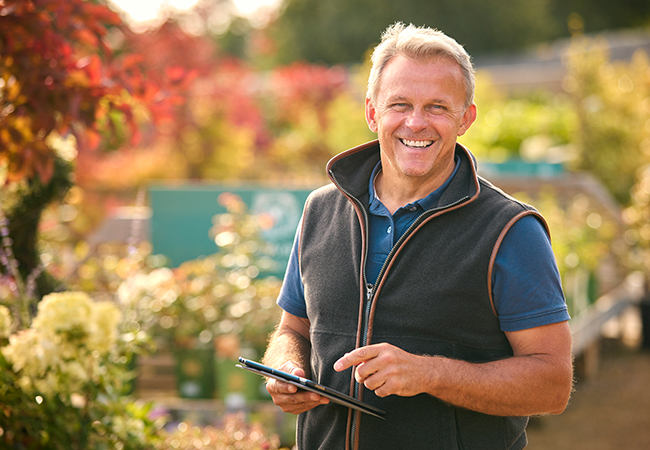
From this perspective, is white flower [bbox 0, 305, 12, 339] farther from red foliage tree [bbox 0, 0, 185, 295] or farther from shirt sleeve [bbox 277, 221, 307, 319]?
shirt sleeve [bbox 277, 221, 307, 319]

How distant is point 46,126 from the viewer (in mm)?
2465

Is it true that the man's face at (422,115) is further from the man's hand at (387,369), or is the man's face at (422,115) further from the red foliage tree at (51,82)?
the red foliage tree at (51,82)

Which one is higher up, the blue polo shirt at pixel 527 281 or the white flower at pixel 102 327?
the blue polo shirt at pixel 527 281

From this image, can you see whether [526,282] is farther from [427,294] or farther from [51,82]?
[51,82]

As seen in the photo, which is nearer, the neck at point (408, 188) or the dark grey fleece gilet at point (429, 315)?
the dark grey fleece gilet at point (429, 315)

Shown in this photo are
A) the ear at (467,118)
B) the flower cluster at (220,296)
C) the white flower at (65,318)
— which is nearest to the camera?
the ear at (467,118)

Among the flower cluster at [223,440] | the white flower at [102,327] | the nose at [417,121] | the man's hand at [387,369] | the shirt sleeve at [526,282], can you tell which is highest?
the nose at [417,121]

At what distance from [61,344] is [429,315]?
132 centimetres

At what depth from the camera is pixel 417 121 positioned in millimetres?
1683

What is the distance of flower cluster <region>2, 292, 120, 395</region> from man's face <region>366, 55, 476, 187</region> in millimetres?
1194

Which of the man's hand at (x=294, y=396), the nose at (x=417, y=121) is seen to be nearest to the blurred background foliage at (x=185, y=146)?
the man's hand at (x=294, y=396)

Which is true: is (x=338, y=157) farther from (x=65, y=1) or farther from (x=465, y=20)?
(x=465, y=20)

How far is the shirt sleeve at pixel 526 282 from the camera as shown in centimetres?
152

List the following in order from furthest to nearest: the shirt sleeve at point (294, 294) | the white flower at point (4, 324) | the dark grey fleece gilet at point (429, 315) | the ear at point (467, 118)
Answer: the white flower at point (4, 324), the shirt sleeve at point (294, 294), the ear at point (467, 118), the dark grey fleece gilet at point (429, 315)
